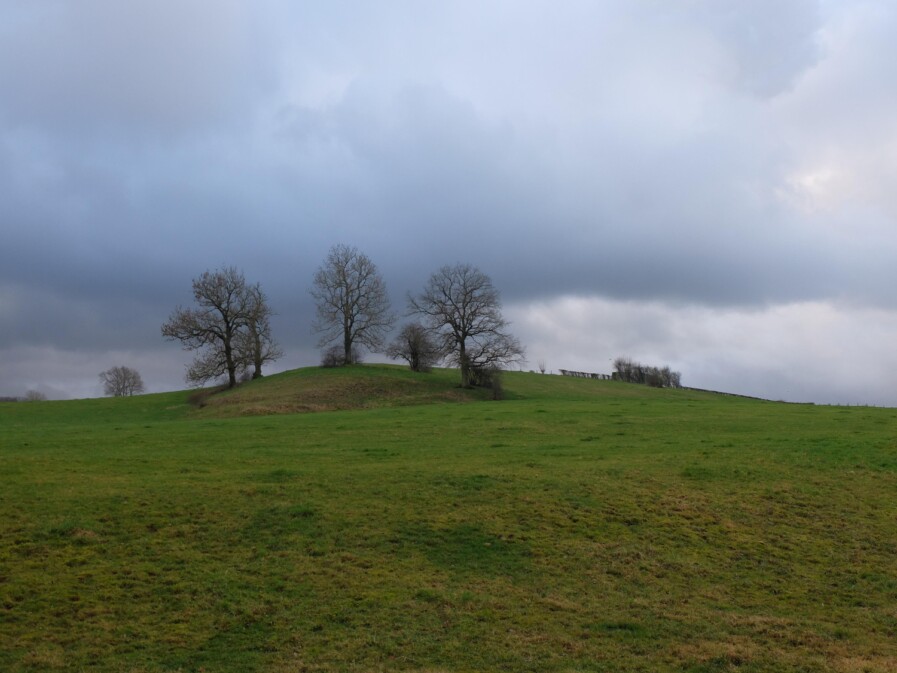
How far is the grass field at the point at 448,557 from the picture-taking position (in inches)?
452

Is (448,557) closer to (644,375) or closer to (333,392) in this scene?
(333,392)

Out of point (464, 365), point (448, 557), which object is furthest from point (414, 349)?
point (448, 557)

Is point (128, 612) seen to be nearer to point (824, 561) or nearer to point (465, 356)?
point (824, 561)

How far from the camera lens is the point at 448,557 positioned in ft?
50.3

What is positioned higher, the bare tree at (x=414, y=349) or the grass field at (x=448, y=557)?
the bare tree at (x=414, y=349)

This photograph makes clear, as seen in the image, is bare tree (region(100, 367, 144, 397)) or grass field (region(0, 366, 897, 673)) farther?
bare tree (region(100, 367, 144, 397))

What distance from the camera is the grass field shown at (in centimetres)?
1149

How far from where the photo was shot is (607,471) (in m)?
22.7

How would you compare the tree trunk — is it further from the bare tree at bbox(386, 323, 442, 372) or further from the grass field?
the grass field

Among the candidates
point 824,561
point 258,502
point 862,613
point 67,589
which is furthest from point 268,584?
point 824,561

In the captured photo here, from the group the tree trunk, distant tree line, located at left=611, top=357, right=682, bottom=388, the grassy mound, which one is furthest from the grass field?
distant tree line, located at left=611, top=357, right=682, bottom=388

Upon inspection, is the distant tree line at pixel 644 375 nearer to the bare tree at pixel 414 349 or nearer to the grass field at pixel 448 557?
the bare tree at pixel 414 349

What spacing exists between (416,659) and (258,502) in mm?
8240

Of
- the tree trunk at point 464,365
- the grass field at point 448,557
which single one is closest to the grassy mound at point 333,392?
A: the tree trunk at point 464,365
